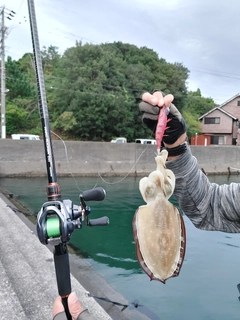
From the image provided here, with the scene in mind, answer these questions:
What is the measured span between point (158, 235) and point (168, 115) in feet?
1.73

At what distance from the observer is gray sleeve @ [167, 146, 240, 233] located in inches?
57.0

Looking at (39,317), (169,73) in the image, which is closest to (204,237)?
(39,317)

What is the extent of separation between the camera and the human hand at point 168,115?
50.6 inches

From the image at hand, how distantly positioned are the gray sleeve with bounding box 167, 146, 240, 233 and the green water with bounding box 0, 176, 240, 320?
110 inches

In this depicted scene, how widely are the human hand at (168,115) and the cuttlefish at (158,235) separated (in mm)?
234

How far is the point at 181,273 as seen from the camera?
216 inches

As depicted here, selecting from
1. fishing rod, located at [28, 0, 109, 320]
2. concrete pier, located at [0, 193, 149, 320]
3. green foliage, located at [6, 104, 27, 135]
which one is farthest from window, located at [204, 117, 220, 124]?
fishing rod, located at [28, 0, 109, 320]

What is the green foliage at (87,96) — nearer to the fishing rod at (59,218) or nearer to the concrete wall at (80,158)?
the concrete wall at (80,158)

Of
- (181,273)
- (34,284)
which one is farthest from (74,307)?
(181,273)

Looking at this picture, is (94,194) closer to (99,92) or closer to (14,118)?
(99,92)

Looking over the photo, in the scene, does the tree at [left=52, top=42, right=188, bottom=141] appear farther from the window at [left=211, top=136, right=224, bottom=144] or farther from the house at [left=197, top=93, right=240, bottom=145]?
the window at [left=211, top=136, right=224, bottom=144]

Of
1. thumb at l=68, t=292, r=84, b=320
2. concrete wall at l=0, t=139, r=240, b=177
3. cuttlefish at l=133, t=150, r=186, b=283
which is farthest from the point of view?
concrete wall at l=0, t=139, r=240, b=177

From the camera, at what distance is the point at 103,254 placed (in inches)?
245

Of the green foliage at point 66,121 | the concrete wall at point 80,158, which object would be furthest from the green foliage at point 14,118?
the concrete wall at point 80,158
